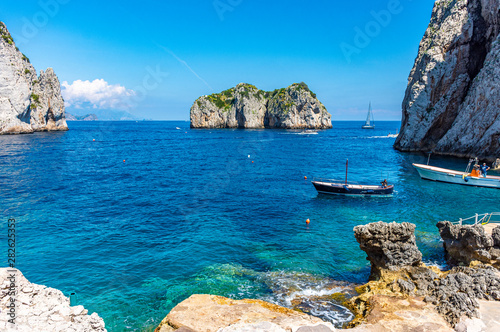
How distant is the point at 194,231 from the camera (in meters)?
25.5

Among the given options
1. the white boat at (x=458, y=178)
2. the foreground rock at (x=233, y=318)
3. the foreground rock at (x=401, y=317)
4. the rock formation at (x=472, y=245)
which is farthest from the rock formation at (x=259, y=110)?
the foreground rock at (x=233, y=318)

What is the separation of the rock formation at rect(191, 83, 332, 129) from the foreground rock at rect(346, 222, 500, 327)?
544 feet

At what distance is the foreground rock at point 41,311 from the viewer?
335 inches

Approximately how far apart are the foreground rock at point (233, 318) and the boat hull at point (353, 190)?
26.7m

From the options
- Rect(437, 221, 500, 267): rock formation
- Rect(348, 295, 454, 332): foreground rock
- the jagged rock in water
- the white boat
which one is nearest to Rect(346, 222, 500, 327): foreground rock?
the jagged rock in water

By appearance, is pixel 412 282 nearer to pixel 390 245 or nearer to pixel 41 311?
pixel 390 245

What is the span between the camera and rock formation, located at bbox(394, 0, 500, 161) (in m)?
51.9

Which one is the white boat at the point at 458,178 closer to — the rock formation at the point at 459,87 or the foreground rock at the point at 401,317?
the rock formation at the point at 459,87

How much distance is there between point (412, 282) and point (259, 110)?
185069 millimetres

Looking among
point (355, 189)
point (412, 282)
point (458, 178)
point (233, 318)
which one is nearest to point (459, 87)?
point (458, 178)

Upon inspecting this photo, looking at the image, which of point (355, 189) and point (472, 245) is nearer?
point (472, 245)

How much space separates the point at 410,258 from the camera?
16.1 m

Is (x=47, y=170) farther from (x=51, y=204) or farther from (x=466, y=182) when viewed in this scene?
(x=466, y=182)

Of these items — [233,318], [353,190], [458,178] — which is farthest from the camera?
[458,178]
